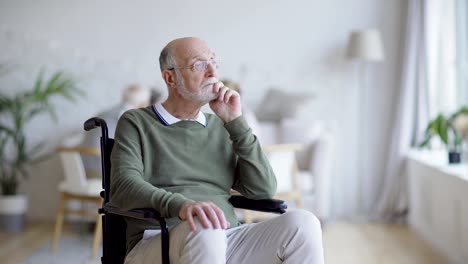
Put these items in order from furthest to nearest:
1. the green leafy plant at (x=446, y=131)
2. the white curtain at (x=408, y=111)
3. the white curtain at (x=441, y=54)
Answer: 1. the white curtain at (x=408, y=111)
2. the white curtain at (x=441, y=54)
3. the green leafy plant at (x=446, y=131)

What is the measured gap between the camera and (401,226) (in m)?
6.11

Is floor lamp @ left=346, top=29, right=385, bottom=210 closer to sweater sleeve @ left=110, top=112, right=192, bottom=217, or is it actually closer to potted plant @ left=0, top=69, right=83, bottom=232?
potted plant @ left=0, top=69, right=83, bottom=232

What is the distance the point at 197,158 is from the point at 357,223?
12.7ft

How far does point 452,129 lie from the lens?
5.07m

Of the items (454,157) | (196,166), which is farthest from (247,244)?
(454,157)

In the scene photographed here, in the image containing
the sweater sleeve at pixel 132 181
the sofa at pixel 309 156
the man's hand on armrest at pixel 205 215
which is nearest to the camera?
the man's hand on armrest at pixel 205 215

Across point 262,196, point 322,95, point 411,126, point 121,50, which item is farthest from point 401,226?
point 262,196

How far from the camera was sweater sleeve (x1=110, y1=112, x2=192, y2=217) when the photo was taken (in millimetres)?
2277

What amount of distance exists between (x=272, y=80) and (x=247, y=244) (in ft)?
14.3

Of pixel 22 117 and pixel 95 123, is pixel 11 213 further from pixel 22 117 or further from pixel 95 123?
pixel 95 123

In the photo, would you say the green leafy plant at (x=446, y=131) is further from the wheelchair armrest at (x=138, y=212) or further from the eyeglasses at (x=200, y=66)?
the wheelchair armrest at (x=138, y=212)

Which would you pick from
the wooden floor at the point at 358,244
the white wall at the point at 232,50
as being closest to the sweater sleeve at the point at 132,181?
the wooden floor at the point at 358,244

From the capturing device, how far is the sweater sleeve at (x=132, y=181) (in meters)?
2.28

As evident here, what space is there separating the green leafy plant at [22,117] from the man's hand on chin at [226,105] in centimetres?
401
